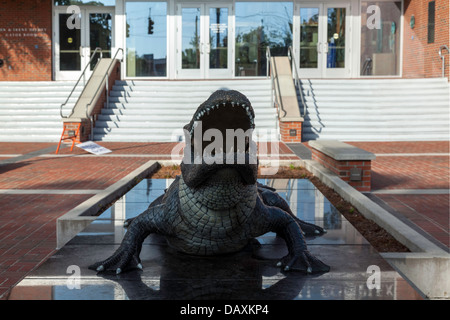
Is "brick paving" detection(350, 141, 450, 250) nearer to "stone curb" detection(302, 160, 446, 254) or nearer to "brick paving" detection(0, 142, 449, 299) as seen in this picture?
"brick paving" detection(0, 142, 449, 299)

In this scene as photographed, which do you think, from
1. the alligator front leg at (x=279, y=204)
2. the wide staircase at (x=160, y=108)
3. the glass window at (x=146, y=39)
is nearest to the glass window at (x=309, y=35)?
the wide staircase at (x=160, y=108)

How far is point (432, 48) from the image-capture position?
2102 cm

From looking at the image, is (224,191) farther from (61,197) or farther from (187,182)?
(61,197)

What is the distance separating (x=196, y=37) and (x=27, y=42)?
23.8 ft

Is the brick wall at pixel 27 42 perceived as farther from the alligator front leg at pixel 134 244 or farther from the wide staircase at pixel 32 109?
the alligator front leg at pixel 134 244

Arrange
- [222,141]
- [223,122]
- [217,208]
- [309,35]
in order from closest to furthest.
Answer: [223,122] < [222,141] < [217,208] < [309,35]

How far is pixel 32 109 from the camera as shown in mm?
18766

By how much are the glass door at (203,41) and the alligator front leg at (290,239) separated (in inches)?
764

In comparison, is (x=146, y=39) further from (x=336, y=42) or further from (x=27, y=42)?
(x=336, y=42)

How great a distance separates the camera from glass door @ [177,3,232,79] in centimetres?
2281

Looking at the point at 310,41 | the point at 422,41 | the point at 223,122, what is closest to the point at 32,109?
the point at 310,41

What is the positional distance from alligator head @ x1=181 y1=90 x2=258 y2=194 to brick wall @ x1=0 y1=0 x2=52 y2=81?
70.5ft

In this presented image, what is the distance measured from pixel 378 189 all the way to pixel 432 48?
14348 mm

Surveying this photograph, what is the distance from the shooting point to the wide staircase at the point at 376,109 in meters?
16.7
